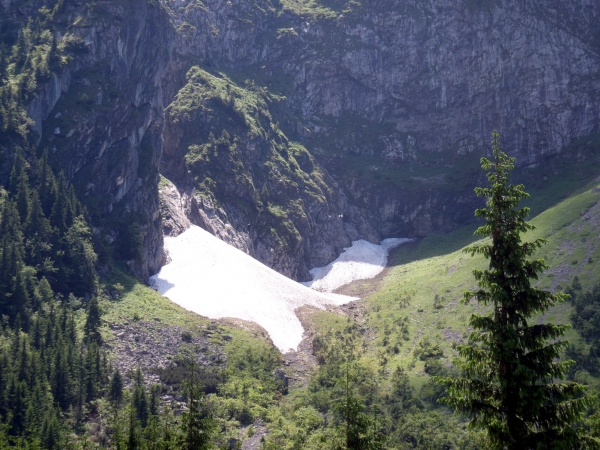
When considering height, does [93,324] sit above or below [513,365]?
above

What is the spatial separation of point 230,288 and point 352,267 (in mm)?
39098

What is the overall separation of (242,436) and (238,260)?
51.2m

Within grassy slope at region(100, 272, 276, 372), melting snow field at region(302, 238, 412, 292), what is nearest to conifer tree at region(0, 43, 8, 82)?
grassy slope at region(100, 272, 276, 372)

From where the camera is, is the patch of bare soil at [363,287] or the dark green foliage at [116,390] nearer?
the dark green foliage at [116,390]

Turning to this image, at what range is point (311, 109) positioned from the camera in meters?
166

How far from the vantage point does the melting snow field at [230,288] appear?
310 feet

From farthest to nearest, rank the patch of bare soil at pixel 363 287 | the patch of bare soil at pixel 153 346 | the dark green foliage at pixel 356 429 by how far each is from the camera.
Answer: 1. the patch of bare soil at pixel 363 287
2. the patch of bare soil at pixel 153 346
3. the dark green foliage at pixel 356 429

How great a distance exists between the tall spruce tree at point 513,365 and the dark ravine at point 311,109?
83.1m

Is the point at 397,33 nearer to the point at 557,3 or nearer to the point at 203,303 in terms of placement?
the point at 557,3

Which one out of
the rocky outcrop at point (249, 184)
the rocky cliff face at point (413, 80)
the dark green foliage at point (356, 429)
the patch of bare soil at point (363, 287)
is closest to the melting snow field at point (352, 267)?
the patch of bare soil at point (363, 287)

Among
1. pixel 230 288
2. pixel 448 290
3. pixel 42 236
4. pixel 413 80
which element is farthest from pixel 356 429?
pixel 413 80

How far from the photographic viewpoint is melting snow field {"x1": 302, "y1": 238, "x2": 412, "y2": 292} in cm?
12756

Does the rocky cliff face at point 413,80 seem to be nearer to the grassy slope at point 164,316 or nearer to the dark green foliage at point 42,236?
the dark green foliage at point 42,236

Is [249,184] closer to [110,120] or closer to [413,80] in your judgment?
[110,120]
